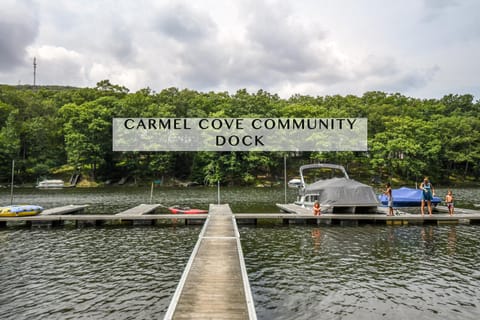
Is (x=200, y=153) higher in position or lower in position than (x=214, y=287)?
higher

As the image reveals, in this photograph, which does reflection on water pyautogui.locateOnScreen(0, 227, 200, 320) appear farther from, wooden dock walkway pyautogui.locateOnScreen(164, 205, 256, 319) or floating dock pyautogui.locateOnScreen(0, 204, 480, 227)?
floating dock pyautogui.locateOnScreen(0, 204, 480, 227)

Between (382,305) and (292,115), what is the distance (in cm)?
7844

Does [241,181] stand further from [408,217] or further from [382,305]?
[382,305]

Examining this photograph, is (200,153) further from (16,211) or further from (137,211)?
(16,211)

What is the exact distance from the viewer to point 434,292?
A: 11242 mm

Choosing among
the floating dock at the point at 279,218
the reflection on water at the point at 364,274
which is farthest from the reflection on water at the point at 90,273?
the reflection on water at the point at 364,274

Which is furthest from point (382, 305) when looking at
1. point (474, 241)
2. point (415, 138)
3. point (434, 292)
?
point (415, 138)

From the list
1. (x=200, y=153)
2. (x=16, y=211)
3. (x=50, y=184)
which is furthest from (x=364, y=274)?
(x=50, y=184)

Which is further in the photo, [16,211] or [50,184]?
[50,184]

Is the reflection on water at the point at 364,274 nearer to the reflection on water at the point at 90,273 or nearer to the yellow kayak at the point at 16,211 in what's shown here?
the reflection on water at the point at 90,273

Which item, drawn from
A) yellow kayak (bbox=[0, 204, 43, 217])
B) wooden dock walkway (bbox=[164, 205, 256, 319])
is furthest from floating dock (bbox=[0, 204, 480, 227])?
wooden dock walkway (bbox=[164, 205, 256, 319])

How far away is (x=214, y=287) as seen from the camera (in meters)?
9.80

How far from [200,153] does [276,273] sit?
63456 mm

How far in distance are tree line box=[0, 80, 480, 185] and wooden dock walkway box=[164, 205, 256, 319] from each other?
191ft
